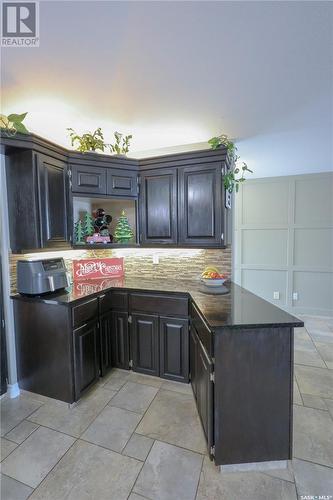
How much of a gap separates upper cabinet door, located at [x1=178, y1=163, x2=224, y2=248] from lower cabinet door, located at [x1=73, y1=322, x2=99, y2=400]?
1301mm

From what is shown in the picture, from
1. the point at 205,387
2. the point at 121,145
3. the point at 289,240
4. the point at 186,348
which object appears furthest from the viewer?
the point at 289,240

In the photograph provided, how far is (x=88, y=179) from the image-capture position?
256 cm

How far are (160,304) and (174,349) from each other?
454 millimetres

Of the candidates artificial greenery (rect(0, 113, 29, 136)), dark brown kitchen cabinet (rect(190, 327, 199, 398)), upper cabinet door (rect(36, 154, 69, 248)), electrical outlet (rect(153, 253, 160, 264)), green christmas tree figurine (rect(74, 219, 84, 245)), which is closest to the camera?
artificial greenery (rect(0, 113, 29, 136))

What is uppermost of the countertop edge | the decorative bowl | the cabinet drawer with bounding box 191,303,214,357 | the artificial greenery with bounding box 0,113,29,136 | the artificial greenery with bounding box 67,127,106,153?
the artificial greenery with bounding box 67,127,106,153

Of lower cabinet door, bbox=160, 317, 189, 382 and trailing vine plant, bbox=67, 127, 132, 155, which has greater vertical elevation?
trailing vine plant, bbox=67, 127, 132, 155

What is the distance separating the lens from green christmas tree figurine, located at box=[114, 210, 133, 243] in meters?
2.86

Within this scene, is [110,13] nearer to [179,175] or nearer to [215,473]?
[179,175]

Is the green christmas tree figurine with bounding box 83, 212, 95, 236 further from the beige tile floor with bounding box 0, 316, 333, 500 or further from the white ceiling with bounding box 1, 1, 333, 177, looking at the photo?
the beige tile floor with bounding box 0, 316, 333, 500

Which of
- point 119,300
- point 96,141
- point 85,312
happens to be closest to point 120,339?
point 119,300

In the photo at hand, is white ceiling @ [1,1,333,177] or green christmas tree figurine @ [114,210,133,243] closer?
white ceiling @ [1,1,333,177]

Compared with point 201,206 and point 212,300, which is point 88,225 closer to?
point 201,206

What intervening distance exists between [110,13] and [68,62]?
0.50 m

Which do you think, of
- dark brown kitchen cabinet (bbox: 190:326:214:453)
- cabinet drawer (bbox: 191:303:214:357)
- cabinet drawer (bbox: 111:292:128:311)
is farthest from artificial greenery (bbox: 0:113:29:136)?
dark brown kitchen cabinet (bbox: 190:326:214:453)
